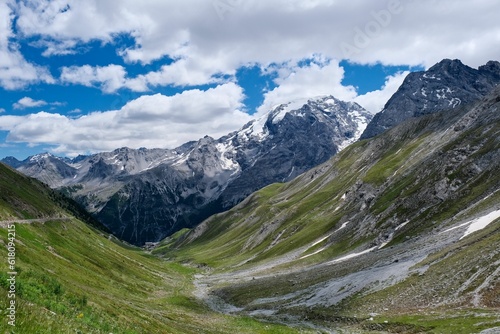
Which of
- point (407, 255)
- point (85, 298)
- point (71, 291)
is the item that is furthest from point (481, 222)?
point (71, 291)

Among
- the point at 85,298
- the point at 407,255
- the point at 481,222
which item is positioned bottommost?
the point at 407,255

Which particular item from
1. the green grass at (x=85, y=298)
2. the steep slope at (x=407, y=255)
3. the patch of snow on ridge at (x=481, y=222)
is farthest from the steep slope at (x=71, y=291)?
the patch of snow on ridge at (x=481, y=222)

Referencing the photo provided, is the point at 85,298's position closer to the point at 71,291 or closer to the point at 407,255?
the point at 71,291

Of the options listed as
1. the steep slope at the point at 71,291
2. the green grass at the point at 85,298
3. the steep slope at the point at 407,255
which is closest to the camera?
the steep slope at the point at 71,291

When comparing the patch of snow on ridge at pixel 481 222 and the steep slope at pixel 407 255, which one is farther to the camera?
the patch of snow on ridge at pixel 481 222

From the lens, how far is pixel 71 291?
35406mm

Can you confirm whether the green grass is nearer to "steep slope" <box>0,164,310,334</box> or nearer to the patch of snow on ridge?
"steep slope" <box>0,164,310,334</box>

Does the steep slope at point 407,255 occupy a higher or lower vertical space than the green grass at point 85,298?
lower

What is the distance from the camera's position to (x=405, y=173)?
159 metres

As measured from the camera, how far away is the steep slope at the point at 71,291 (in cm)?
1824

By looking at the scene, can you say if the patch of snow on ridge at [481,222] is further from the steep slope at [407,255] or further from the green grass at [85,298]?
the green grass at [85,298]

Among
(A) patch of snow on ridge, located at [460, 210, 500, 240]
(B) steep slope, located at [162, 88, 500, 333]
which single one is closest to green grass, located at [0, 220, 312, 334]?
(B) steep slope, located at [162, 88, 500, 333]

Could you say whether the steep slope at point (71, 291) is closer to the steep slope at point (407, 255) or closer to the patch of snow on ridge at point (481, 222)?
the steep slope at point (407, 255)

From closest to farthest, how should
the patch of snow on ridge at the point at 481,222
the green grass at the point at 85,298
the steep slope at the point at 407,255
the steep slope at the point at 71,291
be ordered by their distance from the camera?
the steep slope at the point at 71,291
the green grass at the point at 85,298
the steep slope at the point at 407,255
the patch of snow on ridge at the point at 481,222
